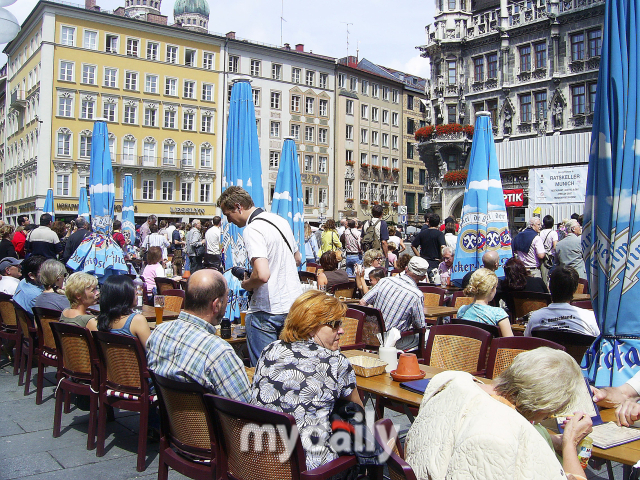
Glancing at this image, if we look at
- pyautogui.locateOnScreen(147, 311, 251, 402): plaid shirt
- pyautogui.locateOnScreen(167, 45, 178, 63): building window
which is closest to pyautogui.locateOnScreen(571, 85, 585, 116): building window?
pyautogui.locateOnScreen(167, 45, 178, 63): building window

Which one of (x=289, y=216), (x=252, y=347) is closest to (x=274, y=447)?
(x=252, y=347)

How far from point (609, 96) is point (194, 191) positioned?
46507 mm

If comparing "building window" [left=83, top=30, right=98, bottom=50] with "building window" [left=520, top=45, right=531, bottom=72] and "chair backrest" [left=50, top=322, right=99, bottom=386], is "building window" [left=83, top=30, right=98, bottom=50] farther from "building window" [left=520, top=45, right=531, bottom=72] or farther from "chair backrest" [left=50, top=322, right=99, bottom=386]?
"chair backrest" [left=50, top=322, right=99, bottom=386]

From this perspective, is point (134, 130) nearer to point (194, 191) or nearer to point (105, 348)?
point (194, 191)

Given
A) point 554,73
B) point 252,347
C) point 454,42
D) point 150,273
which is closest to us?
point 252,347

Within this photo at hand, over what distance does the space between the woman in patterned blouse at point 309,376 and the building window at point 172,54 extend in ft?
159

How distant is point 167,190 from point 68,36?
13280 millimetres

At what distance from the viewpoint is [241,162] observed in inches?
295

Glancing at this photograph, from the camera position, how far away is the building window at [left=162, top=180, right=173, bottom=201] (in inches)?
1844

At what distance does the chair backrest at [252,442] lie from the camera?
8.05 ft

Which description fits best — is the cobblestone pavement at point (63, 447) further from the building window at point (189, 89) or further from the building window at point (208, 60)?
the building window at point (208, 60)

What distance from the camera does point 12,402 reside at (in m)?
5.79

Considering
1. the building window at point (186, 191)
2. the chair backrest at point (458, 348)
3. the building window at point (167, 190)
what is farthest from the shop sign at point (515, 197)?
the chair backrest at point (458, 348)

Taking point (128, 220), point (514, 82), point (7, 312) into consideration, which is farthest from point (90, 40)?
point (7, 312)
